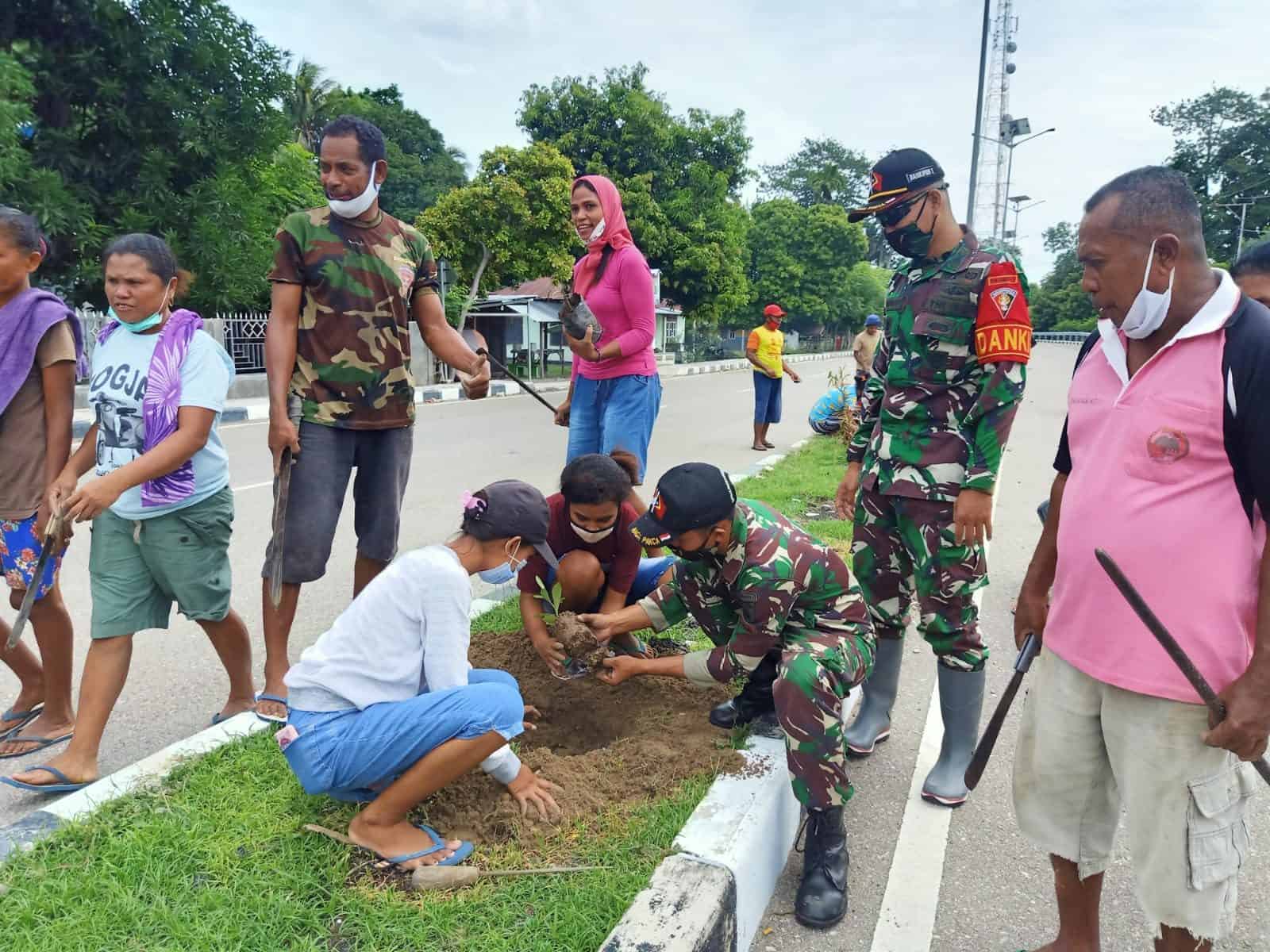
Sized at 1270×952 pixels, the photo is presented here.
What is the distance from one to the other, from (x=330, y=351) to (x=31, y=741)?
1.67m

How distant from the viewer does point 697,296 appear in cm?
2792

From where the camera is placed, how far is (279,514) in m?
3.09

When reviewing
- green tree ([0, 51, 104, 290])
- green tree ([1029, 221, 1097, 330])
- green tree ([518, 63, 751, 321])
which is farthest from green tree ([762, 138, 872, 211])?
green tree ([0, 51, 104, 290])

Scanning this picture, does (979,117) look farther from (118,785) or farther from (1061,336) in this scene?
(1061,336)

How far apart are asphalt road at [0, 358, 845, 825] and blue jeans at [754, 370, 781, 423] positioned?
49 cm

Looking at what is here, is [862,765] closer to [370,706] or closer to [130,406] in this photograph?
[370,706]

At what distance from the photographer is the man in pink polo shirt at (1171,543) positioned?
1.61 meters

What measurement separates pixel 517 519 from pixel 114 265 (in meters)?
1.63

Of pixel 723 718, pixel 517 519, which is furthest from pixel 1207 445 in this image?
pixel 723 718

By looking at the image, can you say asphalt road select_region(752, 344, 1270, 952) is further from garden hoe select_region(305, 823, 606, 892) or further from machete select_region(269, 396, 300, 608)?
machete select_region(269, 396, 300, 608)

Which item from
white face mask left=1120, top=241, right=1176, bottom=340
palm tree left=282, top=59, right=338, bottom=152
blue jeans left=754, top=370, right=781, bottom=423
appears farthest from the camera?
palm tree left=282, top=59, right=338, bottom=152

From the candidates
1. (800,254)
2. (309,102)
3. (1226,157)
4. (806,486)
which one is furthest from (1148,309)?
(1226,157)

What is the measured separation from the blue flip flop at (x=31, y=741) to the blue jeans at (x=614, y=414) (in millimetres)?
2203

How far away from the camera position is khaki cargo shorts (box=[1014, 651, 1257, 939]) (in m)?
1.70
